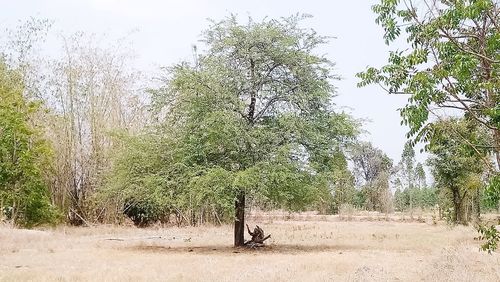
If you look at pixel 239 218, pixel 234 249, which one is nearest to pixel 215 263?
pixel 234 249

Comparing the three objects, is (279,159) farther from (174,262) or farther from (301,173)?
(174,262)

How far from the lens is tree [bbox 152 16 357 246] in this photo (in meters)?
17.8

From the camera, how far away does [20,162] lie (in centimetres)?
2553

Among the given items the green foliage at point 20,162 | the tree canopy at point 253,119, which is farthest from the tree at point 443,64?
the green foliage at point 20,162

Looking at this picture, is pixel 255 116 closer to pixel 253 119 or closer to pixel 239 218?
pixel 253 119

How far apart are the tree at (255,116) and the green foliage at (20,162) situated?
9.51 meters

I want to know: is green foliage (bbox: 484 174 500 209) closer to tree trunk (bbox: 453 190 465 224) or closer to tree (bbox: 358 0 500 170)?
tree (bbox: 358 0 500 170)

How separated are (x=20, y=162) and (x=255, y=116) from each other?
12.8 m

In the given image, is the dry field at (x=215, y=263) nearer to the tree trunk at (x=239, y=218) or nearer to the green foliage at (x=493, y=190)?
the tree trunk at (x=239, y=218)

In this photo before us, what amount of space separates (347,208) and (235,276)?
4468 centimetres

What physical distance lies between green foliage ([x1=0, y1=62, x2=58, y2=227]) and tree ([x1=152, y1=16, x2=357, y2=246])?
9.51 metres

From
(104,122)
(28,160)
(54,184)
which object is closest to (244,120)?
(28,160)

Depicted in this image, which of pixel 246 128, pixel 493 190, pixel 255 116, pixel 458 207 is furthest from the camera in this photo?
pixel 458 207

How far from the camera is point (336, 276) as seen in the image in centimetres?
1115
